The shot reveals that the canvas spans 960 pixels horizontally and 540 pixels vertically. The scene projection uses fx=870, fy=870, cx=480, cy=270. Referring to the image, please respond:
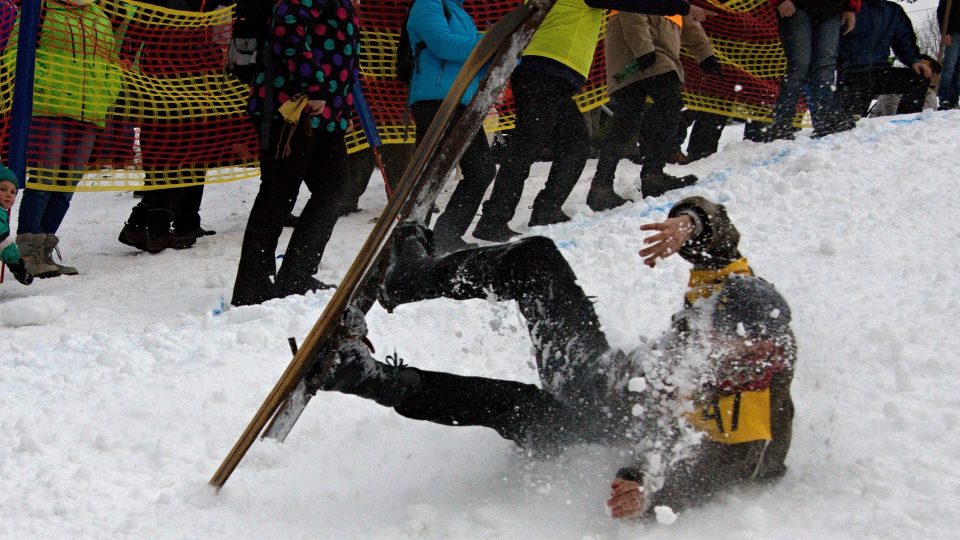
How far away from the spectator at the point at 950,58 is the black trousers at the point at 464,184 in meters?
5.45

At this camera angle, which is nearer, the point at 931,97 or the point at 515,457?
the point at 515,457

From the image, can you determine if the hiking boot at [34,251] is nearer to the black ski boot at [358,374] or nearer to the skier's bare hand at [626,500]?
the black ski boot at [358,374]

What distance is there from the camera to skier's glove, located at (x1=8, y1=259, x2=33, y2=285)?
14.8 ft

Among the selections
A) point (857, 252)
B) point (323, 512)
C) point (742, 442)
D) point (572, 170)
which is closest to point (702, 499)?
point (742, 442)

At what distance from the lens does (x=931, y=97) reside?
320 inches

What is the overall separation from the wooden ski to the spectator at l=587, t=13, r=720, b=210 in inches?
135

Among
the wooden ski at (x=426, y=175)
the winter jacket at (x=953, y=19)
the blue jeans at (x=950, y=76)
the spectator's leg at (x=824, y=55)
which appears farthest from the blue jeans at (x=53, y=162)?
the blue jeans at (x=950, y=76)

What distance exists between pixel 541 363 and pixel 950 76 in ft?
23.9

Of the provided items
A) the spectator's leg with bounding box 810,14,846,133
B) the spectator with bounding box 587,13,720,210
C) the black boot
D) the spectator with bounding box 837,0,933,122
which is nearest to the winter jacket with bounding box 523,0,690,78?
the spectator with bounding box 587,13,720,210

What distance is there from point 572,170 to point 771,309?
305 centimetres

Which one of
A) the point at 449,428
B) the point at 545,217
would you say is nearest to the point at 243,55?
the point at 449,428

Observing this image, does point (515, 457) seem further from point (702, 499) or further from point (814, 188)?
point (814, 188)

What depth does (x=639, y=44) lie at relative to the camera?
18.8 feet

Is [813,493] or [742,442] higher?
[742,442]
